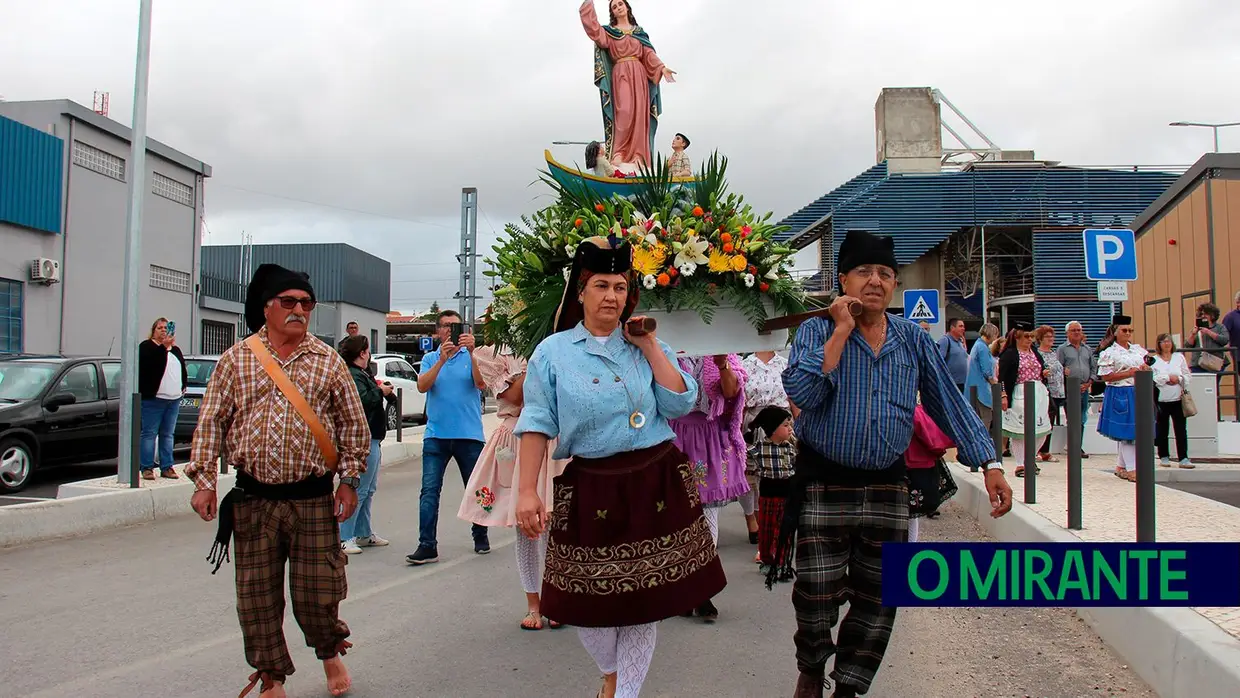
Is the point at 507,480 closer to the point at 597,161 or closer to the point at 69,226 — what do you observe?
the point at 597,161

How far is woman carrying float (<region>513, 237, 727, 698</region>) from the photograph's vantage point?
3.36 metres

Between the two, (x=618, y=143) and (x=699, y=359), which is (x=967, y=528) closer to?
(x=699, y=359)

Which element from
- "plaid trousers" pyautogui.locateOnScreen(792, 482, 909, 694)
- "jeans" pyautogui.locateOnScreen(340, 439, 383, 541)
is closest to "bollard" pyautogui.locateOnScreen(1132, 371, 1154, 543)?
"plaid trousers" pyautogui.locateOnScreen(792, 482, 909, 694)

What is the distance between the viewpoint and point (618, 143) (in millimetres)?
10719

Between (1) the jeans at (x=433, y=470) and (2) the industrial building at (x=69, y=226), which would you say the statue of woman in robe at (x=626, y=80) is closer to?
(1) the jeans at (x=433, y=470)

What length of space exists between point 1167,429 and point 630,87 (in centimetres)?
788

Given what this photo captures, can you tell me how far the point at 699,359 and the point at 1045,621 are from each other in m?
2.62

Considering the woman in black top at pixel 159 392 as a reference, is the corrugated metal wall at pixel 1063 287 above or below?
above

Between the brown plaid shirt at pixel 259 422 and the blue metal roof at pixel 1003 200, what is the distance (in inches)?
1197

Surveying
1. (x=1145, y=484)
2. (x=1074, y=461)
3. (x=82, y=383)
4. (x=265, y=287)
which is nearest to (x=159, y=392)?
(x=82, y=383)

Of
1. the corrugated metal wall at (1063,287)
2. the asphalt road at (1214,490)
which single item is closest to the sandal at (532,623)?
the asphalt road at (1214,490)

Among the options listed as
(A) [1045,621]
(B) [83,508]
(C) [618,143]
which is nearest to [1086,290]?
(C) [618,143]

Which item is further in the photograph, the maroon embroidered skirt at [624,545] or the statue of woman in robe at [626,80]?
the statue of woman in robe at [626,80]

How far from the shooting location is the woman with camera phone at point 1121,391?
1004 centimetres
